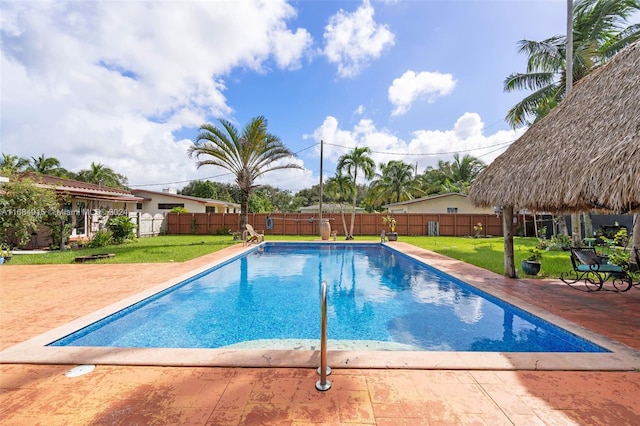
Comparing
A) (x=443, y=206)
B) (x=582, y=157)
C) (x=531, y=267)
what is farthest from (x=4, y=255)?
(x=443, y=206)

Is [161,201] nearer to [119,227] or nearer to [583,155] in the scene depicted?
[119,227]

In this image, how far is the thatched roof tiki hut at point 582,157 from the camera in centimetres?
431

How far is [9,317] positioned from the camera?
4590 mm

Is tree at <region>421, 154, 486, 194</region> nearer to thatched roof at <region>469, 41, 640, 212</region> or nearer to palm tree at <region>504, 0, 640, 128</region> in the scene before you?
palm tree at <region>504, 0, 640, 128</region>

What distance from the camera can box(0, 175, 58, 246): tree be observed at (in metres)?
10.1

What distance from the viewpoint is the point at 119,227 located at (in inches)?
565

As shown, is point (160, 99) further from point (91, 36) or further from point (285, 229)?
point (285, 229)

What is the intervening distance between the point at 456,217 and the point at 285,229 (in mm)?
13018

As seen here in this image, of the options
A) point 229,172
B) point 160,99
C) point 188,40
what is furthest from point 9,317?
point 229,172

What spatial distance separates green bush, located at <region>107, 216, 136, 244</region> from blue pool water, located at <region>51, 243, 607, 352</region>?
8.41m

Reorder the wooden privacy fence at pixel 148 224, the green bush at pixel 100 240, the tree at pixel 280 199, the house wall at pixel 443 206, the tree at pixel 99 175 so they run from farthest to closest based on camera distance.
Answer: the tree at pixel 280 199 → the tree at pixel 99 175 → the house wall at pixel 443 206 → the wooden privacy fence at pixel 148 224 → the green bush at pixel 100 240

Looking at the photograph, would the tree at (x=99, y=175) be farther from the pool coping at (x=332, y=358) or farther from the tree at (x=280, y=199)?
the pool coping at (x=332, y=358)

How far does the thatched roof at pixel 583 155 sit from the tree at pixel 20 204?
15.1m

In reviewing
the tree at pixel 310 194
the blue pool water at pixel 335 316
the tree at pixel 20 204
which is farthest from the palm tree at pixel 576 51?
the tree at pixel 310 194
